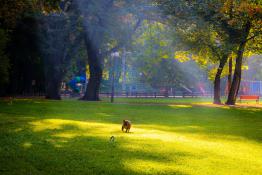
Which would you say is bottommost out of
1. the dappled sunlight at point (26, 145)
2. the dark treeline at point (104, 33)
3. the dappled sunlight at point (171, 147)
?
the dappled sunlight at point (171, 147)

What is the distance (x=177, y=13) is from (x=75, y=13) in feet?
32.2

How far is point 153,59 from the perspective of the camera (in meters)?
66.1

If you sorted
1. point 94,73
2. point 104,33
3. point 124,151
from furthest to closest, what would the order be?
point 94,73, point 104,33, point 124,151

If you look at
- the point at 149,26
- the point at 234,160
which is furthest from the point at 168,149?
the point at 149,26

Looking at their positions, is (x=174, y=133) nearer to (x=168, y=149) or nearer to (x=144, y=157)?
(x=168, y=149)

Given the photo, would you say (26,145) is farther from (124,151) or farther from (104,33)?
(104,33)

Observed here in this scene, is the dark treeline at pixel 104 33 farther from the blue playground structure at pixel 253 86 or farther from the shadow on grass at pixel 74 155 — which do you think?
the blue playground structure at pixel 253 86

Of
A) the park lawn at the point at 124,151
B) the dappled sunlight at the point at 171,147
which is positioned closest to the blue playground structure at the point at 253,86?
the park lawn at the point at 124,151

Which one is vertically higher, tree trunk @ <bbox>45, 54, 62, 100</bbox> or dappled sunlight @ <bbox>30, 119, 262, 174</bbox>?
tree trunk @ <bbox>45, 54, 62, 100</bbox>

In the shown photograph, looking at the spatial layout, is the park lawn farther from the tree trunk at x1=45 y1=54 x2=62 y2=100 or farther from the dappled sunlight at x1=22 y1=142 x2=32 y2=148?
the tree trunk at x1=45 y1=54 x2=62 y2=100

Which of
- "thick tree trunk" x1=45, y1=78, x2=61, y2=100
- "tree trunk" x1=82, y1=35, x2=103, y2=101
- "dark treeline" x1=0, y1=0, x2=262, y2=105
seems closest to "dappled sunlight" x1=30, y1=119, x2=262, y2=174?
"dark treeline" x1=0, y1=0, x2=262, y2=105

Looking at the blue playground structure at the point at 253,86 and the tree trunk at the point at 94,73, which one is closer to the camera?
the tree trunk at the point at 94,73

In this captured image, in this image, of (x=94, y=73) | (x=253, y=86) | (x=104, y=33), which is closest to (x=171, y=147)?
(x=104, y=33)

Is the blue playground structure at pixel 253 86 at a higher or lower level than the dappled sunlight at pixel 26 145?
higher
